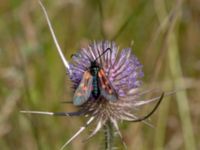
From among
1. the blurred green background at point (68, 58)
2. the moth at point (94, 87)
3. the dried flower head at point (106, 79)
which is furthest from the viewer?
the blurred green background at point (68, 58)

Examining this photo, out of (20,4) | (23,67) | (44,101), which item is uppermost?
(20,4)

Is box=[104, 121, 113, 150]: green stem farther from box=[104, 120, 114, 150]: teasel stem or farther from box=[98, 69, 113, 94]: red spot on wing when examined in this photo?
box=[98, 69, 113, 94]: red spot on wing

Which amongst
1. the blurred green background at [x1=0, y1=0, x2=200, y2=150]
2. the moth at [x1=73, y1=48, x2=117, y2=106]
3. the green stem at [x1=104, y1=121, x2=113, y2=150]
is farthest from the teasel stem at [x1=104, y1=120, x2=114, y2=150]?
the blurred green background at [x1=0, y1=0, x2=200, y2=150]

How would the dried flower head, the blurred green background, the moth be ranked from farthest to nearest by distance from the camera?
the blurred green background → the dried flower head → the moth

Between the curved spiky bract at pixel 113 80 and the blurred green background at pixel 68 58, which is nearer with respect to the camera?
the curved spiky bract at pixel 113 80

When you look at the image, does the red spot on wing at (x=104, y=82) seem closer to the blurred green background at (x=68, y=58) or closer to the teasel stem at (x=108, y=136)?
the teasel stem at (x=108, y=136)

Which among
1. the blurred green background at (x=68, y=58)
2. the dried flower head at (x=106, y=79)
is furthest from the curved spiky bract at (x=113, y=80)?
the blurred green background at (x=68, y=58)

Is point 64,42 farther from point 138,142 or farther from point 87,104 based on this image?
point 87,104

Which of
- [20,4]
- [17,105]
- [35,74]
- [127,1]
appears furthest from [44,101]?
[127,1]
